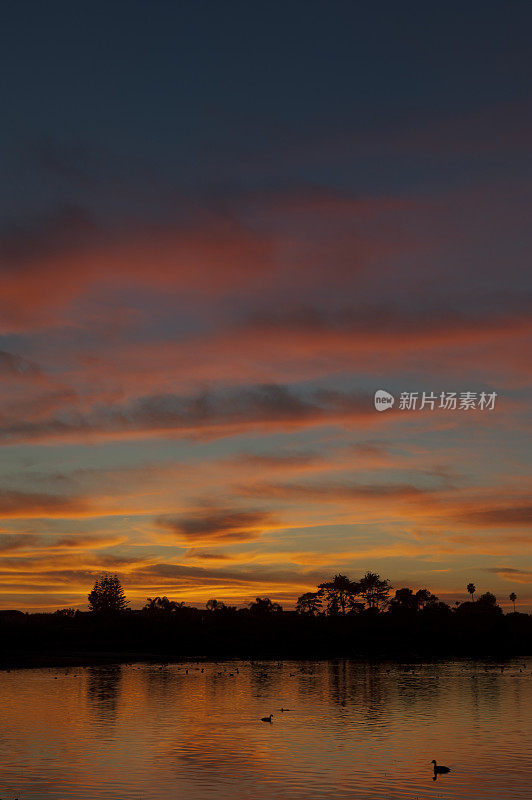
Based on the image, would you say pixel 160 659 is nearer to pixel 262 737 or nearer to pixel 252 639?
pixel 252 639

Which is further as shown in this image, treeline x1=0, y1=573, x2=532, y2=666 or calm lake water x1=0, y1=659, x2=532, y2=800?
treeline x1=0, y1=573, x2=532, y2=666

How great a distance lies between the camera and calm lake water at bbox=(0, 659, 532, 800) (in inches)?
1655

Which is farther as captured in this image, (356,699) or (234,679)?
(234,679)

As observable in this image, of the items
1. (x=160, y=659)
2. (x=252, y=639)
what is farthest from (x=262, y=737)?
(x=252, y=639)

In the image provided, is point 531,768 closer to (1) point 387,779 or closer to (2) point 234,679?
(1) point 387,779

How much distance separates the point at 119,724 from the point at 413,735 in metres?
20.7

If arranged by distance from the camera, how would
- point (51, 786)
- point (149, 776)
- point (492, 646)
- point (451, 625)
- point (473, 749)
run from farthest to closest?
point (451, 625), point (492, 646), point (473, 749), point (149, 776), point (51, 786)

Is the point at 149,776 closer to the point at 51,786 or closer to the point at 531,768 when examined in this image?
the point at 51,786

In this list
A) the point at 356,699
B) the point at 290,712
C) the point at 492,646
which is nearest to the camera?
the point at 290,712

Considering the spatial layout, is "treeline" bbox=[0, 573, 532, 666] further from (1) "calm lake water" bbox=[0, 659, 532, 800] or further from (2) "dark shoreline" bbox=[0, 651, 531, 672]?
(1) "calm lake water" bbox=[0, 659, 532, 800]

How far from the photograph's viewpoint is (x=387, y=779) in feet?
144

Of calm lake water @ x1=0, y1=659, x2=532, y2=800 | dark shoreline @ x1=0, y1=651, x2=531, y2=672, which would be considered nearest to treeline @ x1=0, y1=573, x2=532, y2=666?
dark shoreline @ x1=0, y1=651, x2=531, y2=672

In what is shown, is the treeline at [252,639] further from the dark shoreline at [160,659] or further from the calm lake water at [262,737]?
the calm lake water at [262,737]

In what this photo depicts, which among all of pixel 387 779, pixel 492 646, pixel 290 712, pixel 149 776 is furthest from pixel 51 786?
pixel 492 646
